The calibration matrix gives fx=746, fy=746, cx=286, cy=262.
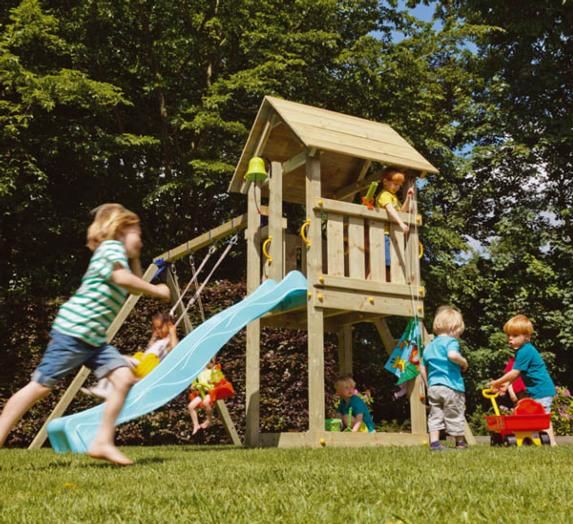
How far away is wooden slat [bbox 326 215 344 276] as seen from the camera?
24.8 ft

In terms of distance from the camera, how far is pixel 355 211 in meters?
7.78

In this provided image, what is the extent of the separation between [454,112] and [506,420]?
10434 mm

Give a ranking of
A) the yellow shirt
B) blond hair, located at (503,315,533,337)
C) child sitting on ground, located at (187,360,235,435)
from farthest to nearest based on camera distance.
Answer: child sitting on ground, located at (187,360,235,435)
the yellow shirt
blond hair, located at (503,315,533,337)

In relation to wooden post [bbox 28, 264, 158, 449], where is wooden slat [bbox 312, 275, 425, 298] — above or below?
above

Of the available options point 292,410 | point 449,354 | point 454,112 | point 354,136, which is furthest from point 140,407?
point 454,112

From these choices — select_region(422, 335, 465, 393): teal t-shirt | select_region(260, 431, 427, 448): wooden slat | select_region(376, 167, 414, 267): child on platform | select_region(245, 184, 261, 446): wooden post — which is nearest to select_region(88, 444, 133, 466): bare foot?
select_region(260, 431, 427, 448): wooden slat

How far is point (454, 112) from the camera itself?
15.9 metres

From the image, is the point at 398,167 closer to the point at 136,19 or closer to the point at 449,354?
the point at 449,354

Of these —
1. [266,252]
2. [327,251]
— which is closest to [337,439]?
[327,251]

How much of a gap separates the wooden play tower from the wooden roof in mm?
14

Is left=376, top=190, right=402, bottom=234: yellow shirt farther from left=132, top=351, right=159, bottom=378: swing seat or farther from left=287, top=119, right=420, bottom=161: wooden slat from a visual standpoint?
left=132, top=351, right=159, bottom=378: swing seat

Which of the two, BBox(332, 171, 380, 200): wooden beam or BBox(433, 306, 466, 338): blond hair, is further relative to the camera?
BBox(332, 171, 380, 200): wooden beam

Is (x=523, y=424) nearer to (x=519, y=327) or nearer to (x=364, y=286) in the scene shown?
(x=519, y=327)

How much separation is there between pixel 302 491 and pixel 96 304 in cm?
197
